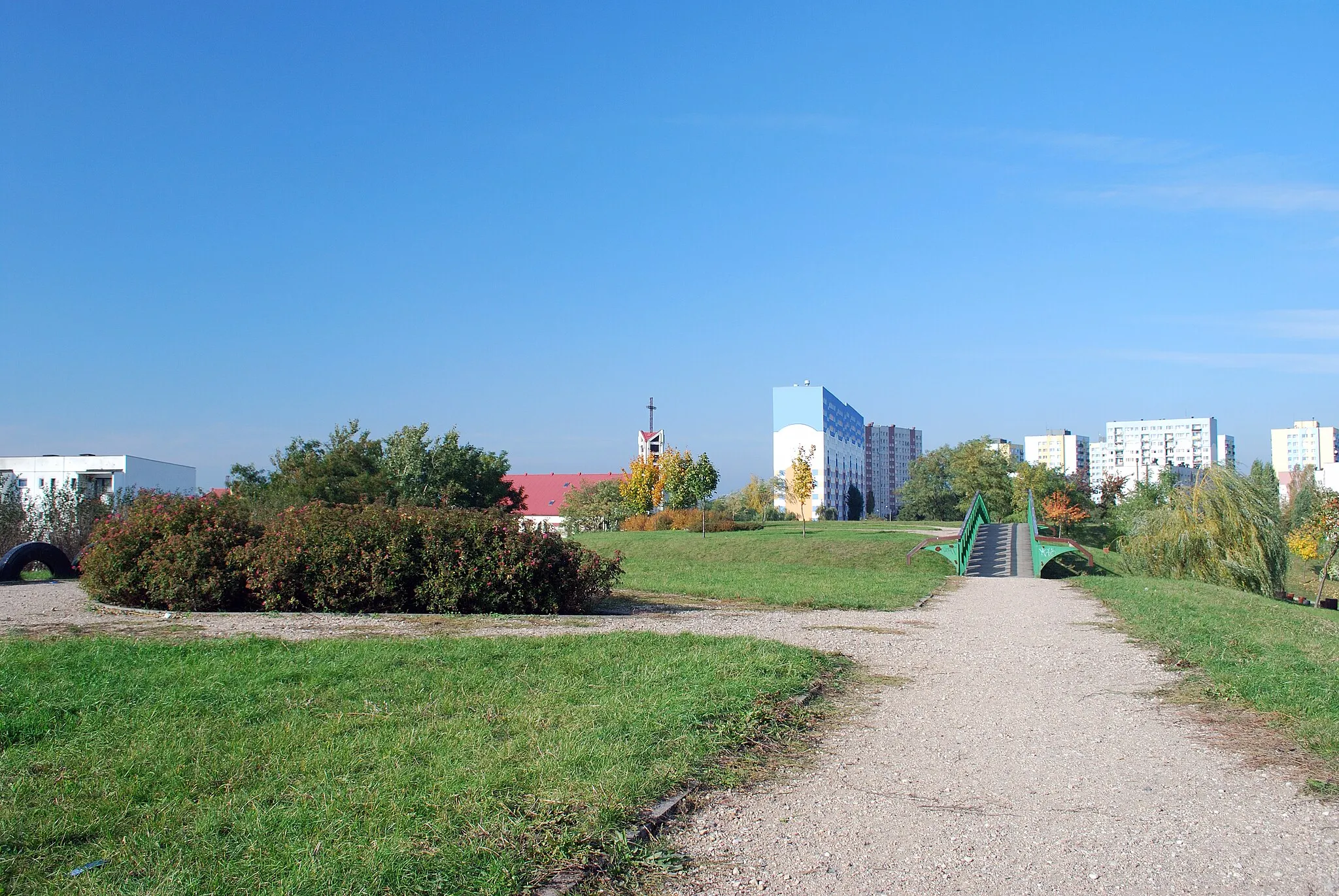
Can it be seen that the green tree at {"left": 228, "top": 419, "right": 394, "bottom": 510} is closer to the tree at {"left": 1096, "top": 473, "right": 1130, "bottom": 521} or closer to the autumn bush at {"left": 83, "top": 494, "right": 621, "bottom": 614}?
the autumn bush at {"left": 83, "top": 494, "right": 621, "bottom": 614}

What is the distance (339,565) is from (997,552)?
70.3 ft

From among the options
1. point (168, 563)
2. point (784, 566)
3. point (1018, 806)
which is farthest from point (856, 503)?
point (1018, 806)

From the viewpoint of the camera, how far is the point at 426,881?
3.36 meters

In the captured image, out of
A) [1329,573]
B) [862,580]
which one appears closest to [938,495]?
[1329,573]

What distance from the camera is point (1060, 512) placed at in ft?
160

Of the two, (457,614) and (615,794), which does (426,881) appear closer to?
(615,794)

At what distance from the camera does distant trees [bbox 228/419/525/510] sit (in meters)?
31.1

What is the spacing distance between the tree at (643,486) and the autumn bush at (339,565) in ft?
101

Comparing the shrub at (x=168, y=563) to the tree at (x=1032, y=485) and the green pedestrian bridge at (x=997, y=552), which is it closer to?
the green pedestrian bridge at (x=997, y=552)

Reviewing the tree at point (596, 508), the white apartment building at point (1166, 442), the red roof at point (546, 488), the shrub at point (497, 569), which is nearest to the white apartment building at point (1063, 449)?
the white apartment building at point (1166, 442)

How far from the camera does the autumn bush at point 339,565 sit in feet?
40.1

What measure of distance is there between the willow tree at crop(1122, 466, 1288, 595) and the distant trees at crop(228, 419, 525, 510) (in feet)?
62.7

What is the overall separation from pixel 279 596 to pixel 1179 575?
20969 mm

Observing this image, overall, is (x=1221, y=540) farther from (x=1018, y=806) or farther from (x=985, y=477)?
(x=985, y=477)
